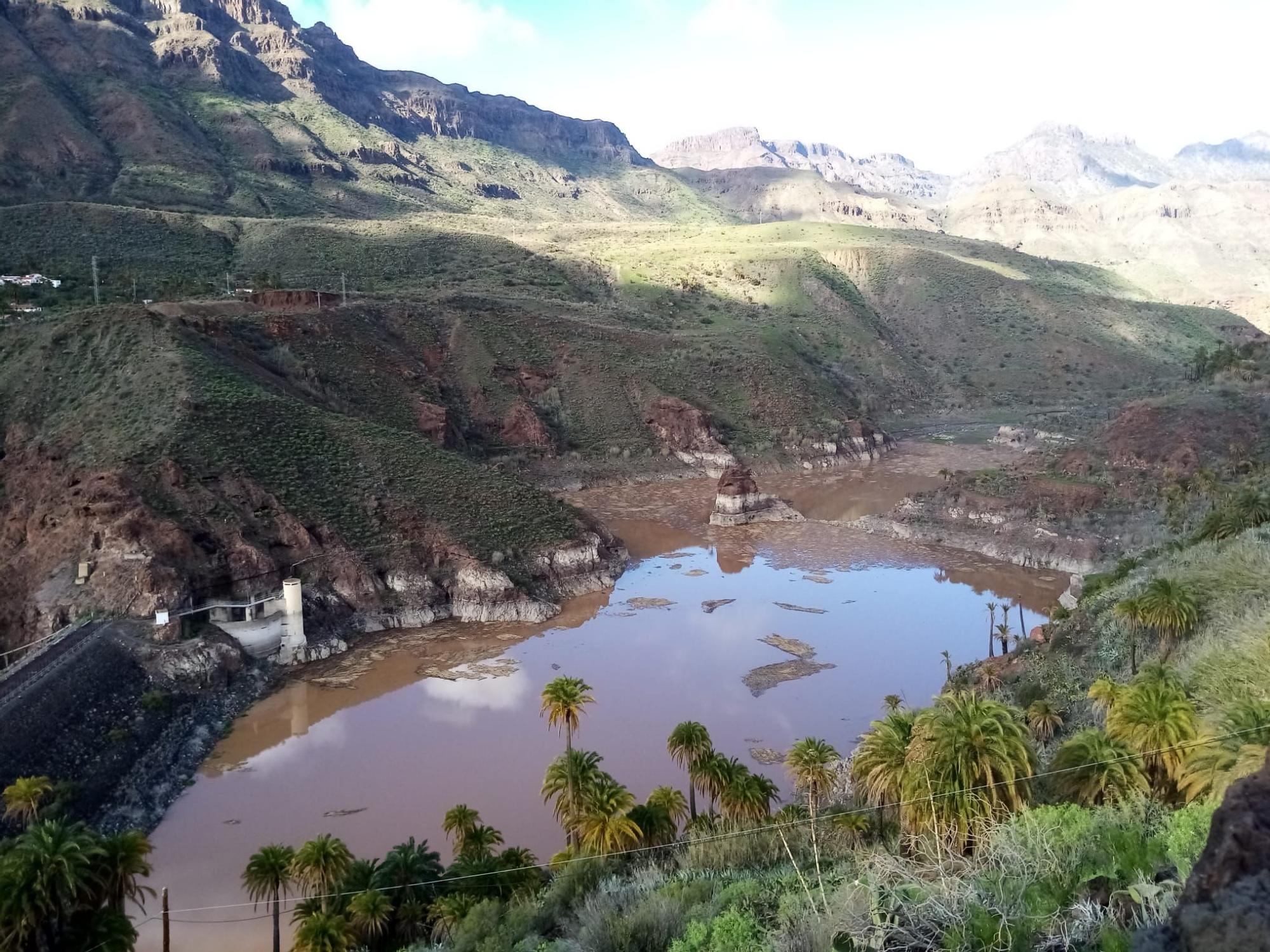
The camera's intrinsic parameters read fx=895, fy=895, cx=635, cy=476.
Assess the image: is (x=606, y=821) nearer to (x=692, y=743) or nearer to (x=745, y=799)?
(x=745, y=799)

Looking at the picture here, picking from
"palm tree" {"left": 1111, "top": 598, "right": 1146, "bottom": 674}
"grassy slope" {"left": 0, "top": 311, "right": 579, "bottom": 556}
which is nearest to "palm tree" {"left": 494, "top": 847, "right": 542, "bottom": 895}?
"palm tree" {"left": 1111, "top": 598, "right": 1146, "bottom": 674}

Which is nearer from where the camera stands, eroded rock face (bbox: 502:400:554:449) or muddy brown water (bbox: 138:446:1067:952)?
muddy brown water (bbox: 138:446:1067:952)

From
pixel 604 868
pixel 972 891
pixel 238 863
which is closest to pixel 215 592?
pixel 238 863

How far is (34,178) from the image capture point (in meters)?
111

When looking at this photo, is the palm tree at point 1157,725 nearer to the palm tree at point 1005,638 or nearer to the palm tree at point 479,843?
the palm tree at point 479,843

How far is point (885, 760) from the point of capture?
17703mm

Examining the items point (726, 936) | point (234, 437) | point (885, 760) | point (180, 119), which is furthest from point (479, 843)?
point (180, 119)

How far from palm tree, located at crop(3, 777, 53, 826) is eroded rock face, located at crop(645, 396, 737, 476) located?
200ft

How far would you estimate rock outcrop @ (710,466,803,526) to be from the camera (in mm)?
65438

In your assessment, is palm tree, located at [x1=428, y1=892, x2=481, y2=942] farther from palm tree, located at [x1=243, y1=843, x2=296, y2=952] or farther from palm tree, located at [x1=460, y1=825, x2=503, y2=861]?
palm tree, located at [x1=243, y1=843, x2=296, y2=952]

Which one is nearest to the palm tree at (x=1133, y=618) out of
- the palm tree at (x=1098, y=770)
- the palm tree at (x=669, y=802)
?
the palm tree at (x=1098, y=770)

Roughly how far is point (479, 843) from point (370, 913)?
3.49 metres

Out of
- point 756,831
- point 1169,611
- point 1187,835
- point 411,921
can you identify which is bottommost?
point 411,921

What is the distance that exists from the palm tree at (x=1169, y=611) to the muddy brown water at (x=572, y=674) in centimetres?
1155
